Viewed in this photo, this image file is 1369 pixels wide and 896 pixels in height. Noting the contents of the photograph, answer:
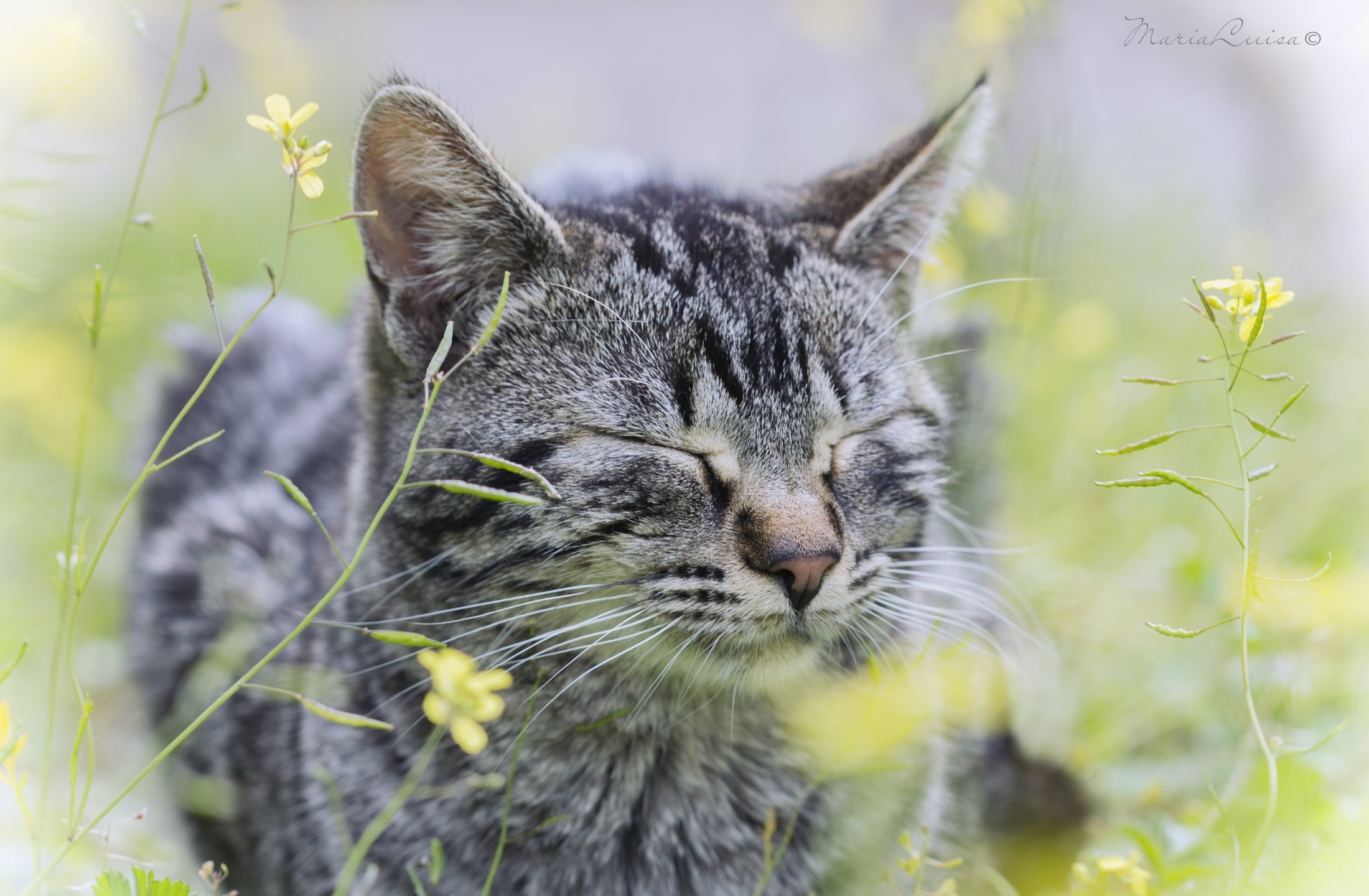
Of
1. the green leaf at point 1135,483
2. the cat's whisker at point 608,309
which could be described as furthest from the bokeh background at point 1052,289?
the green leaf at point 1135,483

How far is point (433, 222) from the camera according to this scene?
4.68 feet

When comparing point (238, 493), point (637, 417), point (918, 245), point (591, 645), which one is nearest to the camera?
point (591, 645)

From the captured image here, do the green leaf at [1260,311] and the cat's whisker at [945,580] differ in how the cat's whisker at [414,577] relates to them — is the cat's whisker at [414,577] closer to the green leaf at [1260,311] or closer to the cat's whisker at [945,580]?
the cat's whisker at [945,580]

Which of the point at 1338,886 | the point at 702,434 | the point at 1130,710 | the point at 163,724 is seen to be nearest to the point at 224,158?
the point at 163,724

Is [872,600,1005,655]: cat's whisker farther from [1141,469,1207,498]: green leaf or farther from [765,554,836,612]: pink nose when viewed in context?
[1141,469,1207,498]: green leaf

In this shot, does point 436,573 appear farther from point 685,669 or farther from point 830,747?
point 830,747

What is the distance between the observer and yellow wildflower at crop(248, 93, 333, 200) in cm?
111

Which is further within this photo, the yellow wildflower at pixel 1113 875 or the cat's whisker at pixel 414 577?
the cat's whisker at pixel 414 577

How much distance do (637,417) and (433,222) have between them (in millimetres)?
431
